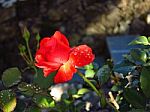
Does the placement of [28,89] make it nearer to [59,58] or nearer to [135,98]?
[59,58]

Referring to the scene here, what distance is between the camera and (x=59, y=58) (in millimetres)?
941

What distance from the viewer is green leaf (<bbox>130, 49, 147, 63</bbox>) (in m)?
1.06

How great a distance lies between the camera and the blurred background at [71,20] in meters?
2.90

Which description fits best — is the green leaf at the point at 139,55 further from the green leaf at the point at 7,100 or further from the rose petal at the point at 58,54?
the green leaf at the point at 7,100

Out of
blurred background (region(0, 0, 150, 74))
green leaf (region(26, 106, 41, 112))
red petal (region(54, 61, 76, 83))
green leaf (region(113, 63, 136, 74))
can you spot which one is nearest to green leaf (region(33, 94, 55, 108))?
green leaf (region(26, 106, 41, 112))

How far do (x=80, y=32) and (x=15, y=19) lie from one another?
1.57 feet

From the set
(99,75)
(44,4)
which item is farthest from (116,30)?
(99,75)

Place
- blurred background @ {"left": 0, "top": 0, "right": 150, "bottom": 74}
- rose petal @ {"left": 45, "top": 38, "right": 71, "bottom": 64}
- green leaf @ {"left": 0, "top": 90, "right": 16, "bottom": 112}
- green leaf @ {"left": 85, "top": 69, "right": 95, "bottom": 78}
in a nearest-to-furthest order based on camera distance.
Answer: rose petal @ {"left": 45, "top": 38, "right": 71, "bottom": 64}, green leaf @ {"left": 0, "top": 90, "right": 16, "bottom": 112}, green leaf @ {"left": 85, "top": 69, "right": 95, "bottom": 78}, blurred background @ {"left": 0, "top": 0, "right": 150, "bottom": 74}

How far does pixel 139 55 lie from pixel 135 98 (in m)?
0.12

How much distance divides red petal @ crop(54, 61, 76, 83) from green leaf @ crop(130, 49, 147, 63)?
8.2 inches

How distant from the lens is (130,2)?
298 cm

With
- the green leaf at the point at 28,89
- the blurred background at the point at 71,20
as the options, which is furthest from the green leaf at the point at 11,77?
the blurred background at the point at 71,20

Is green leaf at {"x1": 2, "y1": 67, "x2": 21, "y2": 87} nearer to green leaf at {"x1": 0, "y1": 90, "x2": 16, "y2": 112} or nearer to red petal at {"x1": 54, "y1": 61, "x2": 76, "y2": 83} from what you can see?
green leaf at {"x1": 0, "y1": 90, "x2": 16, "y2": 112}

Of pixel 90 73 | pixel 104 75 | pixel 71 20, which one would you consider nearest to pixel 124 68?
pixel 104 75
